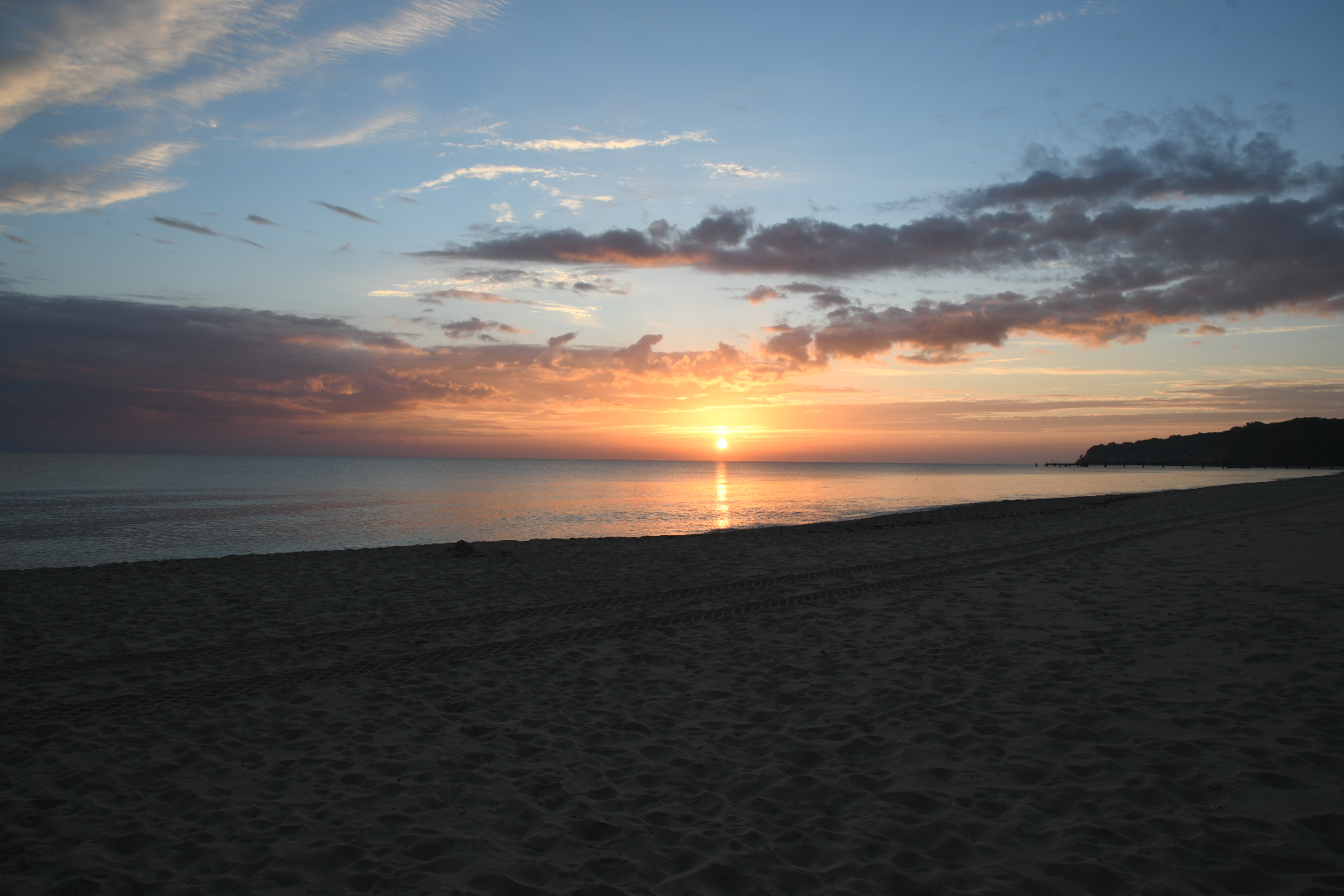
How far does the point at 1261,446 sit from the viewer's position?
14138cm

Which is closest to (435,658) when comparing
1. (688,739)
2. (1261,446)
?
(688,739)

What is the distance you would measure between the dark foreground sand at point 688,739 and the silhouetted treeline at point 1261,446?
161m

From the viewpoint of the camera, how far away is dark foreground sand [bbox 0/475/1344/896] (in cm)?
388

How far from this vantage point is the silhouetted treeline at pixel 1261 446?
412 feet

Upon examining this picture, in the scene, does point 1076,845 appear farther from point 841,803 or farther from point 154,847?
point 154,847

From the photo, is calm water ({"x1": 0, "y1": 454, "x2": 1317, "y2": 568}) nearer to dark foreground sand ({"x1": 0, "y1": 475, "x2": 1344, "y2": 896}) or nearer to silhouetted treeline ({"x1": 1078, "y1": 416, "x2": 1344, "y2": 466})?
dark foreground sand ({"x1": 0, "y1": 475, "x2": 1344, "y2": 896})

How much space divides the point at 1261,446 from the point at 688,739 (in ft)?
614

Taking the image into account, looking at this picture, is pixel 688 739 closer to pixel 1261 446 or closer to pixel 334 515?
pixel 334 515

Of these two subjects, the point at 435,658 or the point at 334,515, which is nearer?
the point at 435,658

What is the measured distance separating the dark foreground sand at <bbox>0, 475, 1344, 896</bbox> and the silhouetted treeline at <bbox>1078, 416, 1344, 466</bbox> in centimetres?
16112

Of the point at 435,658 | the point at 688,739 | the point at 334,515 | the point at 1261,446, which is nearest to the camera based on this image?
the point at 688,739

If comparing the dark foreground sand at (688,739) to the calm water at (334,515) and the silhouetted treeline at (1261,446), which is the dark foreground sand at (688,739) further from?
the silhouetted treeline at (1261,446)

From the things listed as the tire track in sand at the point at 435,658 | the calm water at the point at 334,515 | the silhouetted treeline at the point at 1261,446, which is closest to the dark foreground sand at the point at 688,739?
the tire track in sand at the point at 435,658

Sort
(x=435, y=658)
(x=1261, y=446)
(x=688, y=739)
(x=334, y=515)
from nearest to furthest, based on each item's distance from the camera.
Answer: (x=688, y=739) < (x=435, y=658) < (x=334, y=515) < (x=1261, y=446)
